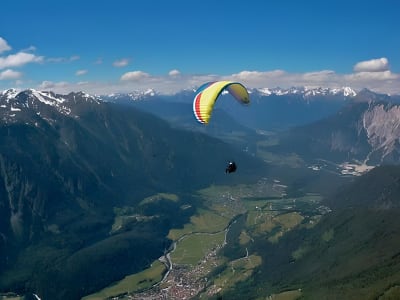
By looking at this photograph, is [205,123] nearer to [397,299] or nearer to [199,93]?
[199,93]

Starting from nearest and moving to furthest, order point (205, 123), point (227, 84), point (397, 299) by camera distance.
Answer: point (205, 123) → point (227, 84) → point (397, 299)

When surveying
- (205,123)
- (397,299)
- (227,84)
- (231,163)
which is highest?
(227,84)

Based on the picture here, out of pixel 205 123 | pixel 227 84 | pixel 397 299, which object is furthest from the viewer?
pixel 397 299

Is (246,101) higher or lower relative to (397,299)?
higher

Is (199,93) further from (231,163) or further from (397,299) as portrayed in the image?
(397,299)

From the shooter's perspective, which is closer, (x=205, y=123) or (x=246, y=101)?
(x=205, y=123)

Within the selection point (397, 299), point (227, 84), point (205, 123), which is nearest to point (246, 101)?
point (227, 84)

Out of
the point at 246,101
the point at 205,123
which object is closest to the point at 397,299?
the point at 246,101
